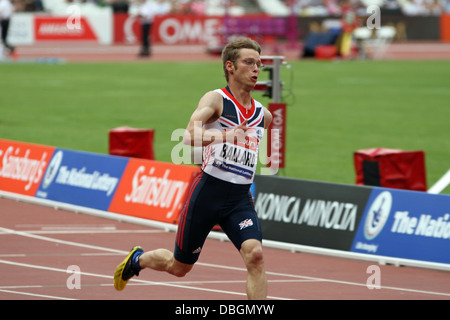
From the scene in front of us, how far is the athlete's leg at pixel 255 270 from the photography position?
301 inches

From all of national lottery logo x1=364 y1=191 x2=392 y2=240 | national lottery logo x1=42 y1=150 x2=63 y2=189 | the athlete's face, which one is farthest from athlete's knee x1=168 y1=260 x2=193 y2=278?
national lottery logo x1=42 y1=150 x2=63 y2=189

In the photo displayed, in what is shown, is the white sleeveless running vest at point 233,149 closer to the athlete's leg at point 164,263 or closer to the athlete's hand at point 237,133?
the athlete's hand at point 237,133

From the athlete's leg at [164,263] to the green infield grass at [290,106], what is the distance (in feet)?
19.1

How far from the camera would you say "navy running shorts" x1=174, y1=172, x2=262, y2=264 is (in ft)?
25.7

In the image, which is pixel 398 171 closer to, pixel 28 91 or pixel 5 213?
pixel 5 213

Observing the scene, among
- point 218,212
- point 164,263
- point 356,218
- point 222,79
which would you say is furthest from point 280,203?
point 222,79

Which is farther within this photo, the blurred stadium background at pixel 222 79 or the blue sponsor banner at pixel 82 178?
the blurred stadium background at pixel 222 79

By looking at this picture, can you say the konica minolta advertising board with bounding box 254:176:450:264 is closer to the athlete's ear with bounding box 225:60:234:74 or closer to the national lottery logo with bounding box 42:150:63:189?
the national lottery logo with bounding box 42:150:63:189

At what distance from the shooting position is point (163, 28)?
49969mm

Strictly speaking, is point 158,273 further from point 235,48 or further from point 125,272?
point 235,48

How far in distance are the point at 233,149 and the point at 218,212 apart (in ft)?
1.66

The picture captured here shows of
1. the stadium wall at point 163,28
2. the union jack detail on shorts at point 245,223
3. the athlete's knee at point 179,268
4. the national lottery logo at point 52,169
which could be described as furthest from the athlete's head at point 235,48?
the stadium wall at point 163,28

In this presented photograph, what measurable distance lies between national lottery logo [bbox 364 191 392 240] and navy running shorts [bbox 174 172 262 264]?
12.0 feet
